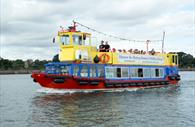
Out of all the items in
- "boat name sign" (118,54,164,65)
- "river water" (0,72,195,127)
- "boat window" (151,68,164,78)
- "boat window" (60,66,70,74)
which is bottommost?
"river water" (0,72,195,127)

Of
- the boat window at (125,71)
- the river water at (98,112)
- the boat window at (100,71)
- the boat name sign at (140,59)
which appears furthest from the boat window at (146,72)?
the river water at (98,112)

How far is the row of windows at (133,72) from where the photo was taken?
38.6 meters

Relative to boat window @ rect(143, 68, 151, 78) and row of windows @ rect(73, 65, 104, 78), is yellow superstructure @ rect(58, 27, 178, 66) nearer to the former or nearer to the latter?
row of windows @ rect(73, 65, 104, 78)

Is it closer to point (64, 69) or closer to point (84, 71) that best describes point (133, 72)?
point (84, 71)

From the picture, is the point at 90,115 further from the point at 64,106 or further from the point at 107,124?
the point at 64,106

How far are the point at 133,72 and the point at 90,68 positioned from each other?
6.33 meters

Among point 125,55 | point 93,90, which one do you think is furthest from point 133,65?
point 93,90

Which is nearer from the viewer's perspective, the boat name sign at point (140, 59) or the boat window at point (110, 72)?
the boat window at point (110, 72)

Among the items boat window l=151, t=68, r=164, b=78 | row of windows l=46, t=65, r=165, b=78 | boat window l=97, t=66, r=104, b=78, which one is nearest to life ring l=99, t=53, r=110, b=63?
row of windows l=46, t=65, r=165, b=78

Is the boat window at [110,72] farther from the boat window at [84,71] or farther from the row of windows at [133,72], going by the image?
the boat window at [84,71]

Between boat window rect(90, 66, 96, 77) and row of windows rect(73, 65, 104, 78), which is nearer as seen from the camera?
row of windows rect(73, 65, 104, 78)

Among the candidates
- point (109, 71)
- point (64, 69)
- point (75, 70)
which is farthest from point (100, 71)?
point (64, 69)

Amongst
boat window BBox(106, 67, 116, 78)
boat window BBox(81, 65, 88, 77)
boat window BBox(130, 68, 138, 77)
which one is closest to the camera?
boat window BBox(81, 65, 88, 77)

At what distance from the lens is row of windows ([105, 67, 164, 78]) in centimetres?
3856
